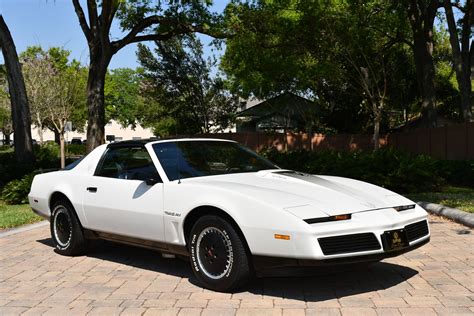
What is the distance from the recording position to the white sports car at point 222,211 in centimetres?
431

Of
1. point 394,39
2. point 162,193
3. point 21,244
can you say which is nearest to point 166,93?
point 394,39

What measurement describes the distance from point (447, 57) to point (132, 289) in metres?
37.9

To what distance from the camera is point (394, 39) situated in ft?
79.7

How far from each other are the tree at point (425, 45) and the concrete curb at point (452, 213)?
1287cm

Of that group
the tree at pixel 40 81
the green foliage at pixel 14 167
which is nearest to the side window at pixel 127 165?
the green foliage at pixel 14 167

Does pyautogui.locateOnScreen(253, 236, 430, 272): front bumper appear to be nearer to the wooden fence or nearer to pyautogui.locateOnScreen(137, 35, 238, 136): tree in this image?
the wooden fence

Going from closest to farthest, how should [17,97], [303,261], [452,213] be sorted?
[303,261] < [452,213] < [17,97]

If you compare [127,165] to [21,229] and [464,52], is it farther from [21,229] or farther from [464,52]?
[464,52]

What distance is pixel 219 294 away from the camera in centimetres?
473

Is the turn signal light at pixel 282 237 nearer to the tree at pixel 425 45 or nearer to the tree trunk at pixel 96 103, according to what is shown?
the tree trunk at pixel 96 103

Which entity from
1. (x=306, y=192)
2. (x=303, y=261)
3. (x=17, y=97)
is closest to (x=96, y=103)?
(x=17, y=97)

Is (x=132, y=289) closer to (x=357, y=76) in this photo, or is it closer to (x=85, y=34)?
(x=85, y=34)

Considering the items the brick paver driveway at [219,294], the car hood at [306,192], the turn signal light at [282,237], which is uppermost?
the car hood at [306,192]

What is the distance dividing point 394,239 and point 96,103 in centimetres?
1399
